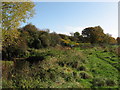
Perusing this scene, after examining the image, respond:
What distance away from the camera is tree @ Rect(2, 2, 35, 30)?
9166mm

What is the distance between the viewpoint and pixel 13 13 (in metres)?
9.57

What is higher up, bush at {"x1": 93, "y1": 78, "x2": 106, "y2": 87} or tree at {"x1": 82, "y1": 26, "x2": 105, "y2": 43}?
tree at {"x1": 82, "y1": 26, "x2": 105, "y2": 43}

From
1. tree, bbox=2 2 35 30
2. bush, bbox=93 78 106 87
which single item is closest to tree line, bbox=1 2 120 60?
tree, bbox=2 2 35 30

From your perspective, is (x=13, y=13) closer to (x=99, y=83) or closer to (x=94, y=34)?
(x=99, y=83)

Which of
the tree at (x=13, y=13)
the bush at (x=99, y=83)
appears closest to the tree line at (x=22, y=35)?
the tree at (x=13, y=13)

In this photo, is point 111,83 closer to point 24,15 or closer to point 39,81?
point 39,81

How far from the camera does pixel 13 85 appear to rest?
6.41 meters

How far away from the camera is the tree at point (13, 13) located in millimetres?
9166

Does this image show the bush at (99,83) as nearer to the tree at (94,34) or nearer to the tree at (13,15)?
the tree at (13,15)

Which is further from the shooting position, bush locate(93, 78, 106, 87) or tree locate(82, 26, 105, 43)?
tree locate(82, 26, 105, 43)

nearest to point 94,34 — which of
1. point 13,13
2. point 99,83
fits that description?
point 13,13

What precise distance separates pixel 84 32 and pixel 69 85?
139 ft

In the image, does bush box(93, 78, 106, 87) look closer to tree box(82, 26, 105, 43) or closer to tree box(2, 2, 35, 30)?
tree box(2, 2, 35, 30)

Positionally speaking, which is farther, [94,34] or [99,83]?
[94,34]
